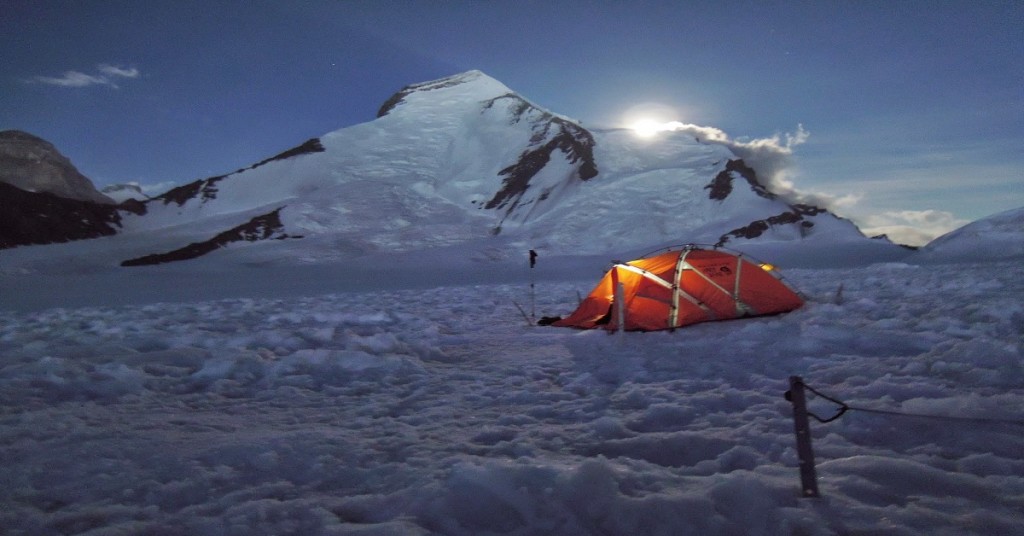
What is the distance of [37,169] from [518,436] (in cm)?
9720

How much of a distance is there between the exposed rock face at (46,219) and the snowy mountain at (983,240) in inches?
3625

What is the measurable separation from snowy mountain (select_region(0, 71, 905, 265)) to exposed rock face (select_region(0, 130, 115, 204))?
8081 mm

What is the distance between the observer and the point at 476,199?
6800 centimetres

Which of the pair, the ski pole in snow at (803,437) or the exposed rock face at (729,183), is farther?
the exposed rock face at (729,183)

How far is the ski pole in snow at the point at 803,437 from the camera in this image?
85.8 inches

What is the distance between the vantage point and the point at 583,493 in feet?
7.99

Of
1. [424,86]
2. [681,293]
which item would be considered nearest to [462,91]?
[424,86]

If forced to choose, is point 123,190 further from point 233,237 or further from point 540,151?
point 540,151

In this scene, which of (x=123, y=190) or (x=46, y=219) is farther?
(x=123, y=190)

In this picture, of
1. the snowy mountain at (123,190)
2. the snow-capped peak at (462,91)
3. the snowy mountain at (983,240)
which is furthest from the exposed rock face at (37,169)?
the snowy mountain at (983,240)

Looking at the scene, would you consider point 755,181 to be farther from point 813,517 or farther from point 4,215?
point 4,215

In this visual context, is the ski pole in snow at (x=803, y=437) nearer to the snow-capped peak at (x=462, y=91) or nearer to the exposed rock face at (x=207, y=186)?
the exposed rock face at (x=207, y=186)

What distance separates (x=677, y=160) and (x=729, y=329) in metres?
63.4

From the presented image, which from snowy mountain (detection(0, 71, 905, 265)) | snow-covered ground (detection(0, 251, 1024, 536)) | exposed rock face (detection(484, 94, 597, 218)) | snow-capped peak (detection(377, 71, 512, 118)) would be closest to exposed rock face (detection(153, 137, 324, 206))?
snowy mountain (detection(0, 71, 905, 265))
